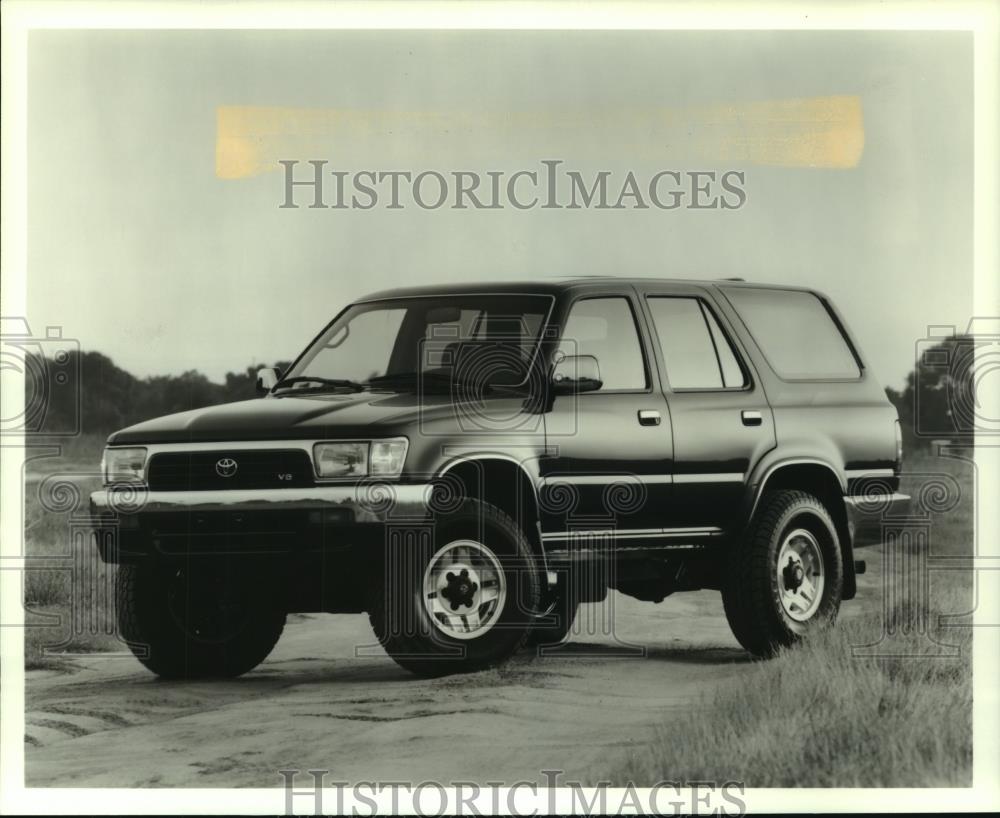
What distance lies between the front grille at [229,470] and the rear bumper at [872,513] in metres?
3.91

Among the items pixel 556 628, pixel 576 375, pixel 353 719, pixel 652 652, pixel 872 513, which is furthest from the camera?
pixel 872 513

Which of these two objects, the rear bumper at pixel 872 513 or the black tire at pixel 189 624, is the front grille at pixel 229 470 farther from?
the rear bumper at pixel 872 513

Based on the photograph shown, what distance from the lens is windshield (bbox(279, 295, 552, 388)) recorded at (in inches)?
355

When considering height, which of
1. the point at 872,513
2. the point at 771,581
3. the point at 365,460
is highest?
the point at 365,460

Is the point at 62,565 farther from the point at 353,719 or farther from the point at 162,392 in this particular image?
the point at 353,719

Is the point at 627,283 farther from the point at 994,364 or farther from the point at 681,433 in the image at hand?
the point at 994,364

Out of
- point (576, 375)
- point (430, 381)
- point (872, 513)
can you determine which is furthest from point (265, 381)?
point (872, 513)

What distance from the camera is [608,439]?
29.8 feet

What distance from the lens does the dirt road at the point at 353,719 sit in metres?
7.84

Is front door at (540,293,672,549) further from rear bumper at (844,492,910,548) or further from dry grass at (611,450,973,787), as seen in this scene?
rear bumper at (844,492,910,548)

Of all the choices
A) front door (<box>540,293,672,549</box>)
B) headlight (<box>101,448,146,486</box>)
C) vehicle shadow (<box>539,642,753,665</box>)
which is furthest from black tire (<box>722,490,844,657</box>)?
headlight (<box>101,448,146,486</box>)

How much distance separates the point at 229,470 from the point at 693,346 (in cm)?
304

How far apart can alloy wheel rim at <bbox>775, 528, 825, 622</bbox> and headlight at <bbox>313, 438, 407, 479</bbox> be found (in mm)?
2900

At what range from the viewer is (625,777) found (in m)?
7.77
